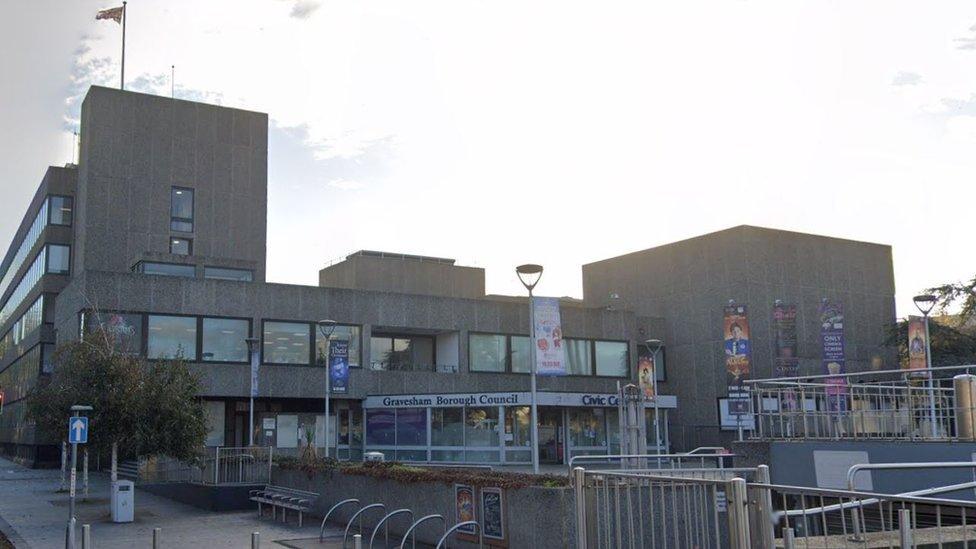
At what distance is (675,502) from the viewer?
824 centimetres

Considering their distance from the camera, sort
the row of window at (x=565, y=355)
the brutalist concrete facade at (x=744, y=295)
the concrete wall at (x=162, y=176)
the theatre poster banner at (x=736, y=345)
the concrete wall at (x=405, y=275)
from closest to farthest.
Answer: the theatre poster banner at (x=736, y=345) < the row of window at (x=565, y=355) < the concrete wall at (x=162, y=176) < the brutalist concrete facade at (x=744, y=295) < the concrete wall at (x=405, y=275)

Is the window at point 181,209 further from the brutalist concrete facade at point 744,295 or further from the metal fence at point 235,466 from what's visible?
the metal fence at point 235,466

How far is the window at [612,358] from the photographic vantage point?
49625 mm

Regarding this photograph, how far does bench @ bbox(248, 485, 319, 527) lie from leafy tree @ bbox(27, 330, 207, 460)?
8.19 ft

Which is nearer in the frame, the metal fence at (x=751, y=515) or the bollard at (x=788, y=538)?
the bollard at (x=788, y=538)

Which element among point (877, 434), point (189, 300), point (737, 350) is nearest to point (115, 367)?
point (189, 300)

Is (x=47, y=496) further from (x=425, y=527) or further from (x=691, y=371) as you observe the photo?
(x=691, y=371)

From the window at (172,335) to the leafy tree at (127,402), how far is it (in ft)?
39.9

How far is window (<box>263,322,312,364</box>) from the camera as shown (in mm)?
40375

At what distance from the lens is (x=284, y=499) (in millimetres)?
22234

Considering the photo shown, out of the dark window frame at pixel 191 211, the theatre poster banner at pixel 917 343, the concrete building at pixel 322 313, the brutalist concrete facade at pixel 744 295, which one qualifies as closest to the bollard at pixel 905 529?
the theatre poster banner at pixel 917 343

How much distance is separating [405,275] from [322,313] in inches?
954

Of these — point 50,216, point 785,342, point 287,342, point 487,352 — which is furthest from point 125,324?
point 785,342

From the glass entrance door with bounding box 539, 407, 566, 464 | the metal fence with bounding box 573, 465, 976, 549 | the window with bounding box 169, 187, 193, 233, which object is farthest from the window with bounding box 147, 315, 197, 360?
the metal fence with bounding box 573, 465, 976, 549
